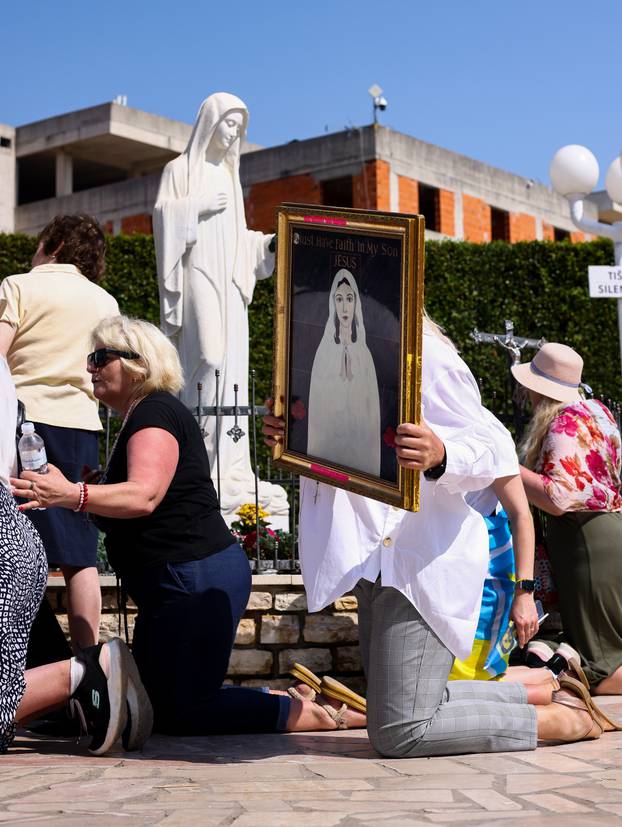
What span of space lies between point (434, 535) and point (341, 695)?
1087 millimetres

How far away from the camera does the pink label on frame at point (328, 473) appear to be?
138 inches

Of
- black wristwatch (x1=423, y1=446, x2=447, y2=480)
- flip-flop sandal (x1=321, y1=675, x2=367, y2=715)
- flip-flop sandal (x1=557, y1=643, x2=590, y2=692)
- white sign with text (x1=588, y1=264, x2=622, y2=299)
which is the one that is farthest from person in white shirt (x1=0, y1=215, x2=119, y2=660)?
white sign with text (x1=588, y1=264, x2=622, y2=299)

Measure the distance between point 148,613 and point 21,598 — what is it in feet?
1.91

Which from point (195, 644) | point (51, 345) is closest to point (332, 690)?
point (195, 644)

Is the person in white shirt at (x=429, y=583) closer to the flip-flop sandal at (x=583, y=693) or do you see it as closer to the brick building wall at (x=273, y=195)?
the flip-flop sandal at (x=583, y=693)

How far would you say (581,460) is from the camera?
5.10 m

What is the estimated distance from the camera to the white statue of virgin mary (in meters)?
7.34

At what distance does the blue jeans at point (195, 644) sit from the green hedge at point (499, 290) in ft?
34.8

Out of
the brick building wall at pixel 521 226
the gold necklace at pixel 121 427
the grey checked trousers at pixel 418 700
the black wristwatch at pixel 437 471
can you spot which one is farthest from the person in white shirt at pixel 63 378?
the brick building wall at pixel 521 226

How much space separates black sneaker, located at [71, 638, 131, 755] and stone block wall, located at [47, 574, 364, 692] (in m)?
1.74

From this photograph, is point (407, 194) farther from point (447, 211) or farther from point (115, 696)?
point (115, 696)

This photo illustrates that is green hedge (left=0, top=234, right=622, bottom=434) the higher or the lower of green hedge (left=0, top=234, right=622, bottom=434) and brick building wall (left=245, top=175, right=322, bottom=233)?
the lower

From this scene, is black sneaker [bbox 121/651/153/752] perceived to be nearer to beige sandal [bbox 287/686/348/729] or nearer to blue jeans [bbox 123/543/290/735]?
blue jeans [bbox 123/543/290/735]

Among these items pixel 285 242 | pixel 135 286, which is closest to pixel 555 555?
pixel 285 242
